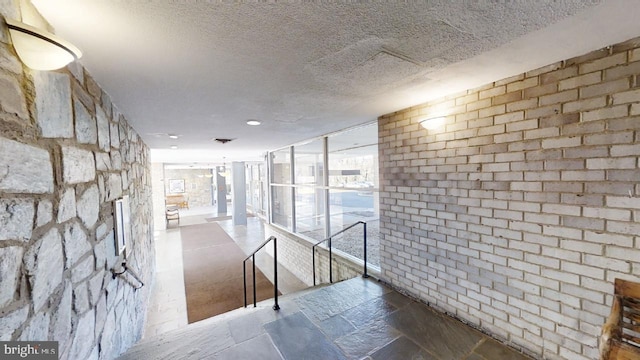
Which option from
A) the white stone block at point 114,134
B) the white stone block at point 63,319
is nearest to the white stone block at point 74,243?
the white stone block at point 63,319

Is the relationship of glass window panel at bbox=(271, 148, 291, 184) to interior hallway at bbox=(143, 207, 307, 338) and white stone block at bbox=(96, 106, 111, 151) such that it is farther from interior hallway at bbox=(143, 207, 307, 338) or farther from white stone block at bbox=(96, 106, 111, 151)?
white stone block at bbox=(96, 106, 111, 151)

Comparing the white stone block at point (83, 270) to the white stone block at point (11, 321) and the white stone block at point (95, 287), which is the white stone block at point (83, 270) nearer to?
the white stone block at point (95, 287)

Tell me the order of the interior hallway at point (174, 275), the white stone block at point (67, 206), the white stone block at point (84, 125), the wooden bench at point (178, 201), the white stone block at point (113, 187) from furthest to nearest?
1. the wooden bench at point (178, 201)
2. the interior hallway at point (174, 275)
3. the white stone block at point (113, 187)
4. the white stone block at point (84, 125)
5. the white stone block at point (67, 206)

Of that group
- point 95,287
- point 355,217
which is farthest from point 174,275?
point 95,287

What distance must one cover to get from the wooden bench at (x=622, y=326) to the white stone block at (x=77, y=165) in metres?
2.70

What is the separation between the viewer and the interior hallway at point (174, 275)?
12.3ft

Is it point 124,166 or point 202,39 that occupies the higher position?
point 202,39

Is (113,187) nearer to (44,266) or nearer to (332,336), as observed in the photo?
(44,266)

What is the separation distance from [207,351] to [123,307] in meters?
0.94

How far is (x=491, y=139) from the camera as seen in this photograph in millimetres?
1962

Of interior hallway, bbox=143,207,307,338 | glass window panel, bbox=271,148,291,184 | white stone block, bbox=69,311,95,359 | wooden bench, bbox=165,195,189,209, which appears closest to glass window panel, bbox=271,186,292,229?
glass window panel, bbox=271,148,291,184

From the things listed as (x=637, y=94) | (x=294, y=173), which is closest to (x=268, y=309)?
(x=637, y=94)

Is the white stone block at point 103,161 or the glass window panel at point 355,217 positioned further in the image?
the glass window panel at point 355,217

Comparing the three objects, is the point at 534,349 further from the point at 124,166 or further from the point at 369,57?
the point at 124,166
